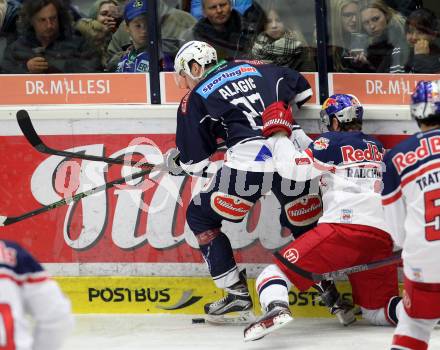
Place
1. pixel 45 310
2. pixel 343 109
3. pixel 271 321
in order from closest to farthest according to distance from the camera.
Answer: pixel 45 310 → pixel 271 321 → pixel 343 109

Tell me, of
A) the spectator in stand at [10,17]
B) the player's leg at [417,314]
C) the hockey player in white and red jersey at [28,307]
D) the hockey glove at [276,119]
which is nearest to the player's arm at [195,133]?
the hockey glove at [276,119]

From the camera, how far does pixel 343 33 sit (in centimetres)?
575

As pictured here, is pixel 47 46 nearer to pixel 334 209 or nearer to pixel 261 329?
pixel 334 209

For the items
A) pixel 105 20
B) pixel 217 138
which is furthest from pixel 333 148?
pixel 105 20

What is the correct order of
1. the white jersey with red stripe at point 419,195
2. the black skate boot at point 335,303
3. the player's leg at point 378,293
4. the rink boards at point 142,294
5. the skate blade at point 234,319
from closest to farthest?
the white jersey with red stripe at point 419,195, the player's leg at point 378,293, the black skate boot at point 335,303, the skate blade at point 234,319, the rink boards at point 142,294

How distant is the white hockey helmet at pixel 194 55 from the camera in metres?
5.56

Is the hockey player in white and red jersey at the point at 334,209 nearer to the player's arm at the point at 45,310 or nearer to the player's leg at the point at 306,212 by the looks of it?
the player's leg at the point at 306,212

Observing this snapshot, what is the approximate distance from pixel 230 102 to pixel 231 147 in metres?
0.20

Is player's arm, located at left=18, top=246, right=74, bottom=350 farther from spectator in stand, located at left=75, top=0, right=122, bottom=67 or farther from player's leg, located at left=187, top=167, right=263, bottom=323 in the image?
spectator in stand, located at left=75, top=0, right=122, bottom=67

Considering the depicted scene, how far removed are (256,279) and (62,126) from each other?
47.4 inches

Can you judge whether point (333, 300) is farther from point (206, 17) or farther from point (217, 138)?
point (206, 17)

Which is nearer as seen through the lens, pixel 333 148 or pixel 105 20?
pixel 333 148

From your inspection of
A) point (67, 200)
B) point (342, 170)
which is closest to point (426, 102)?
point (342, 170)

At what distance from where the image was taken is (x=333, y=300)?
552 cm
